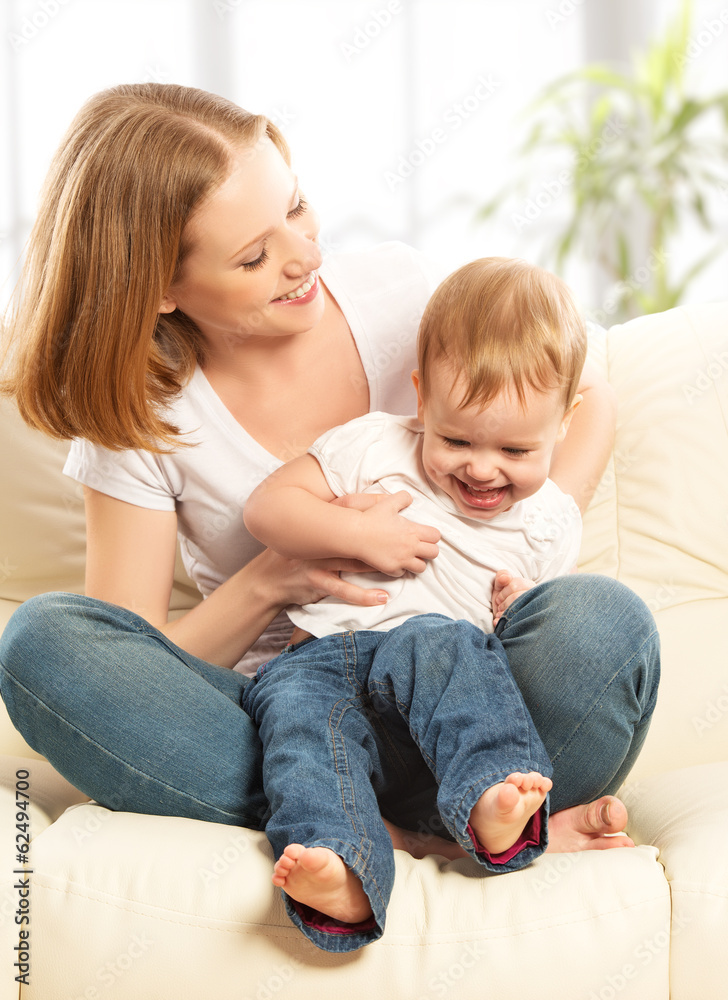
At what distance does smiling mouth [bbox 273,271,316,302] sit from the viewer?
110cm

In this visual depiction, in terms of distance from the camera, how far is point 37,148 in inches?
120

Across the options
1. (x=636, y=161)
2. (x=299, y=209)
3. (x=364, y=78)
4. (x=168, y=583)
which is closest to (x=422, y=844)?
(x=168, y=583)

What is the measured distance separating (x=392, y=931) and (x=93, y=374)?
70 centimetres

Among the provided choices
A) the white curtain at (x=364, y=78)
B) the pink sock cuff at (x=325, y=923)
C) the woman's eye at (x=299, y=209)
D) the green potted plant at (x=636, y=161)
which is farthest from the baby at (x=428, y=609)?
the white curtain at (x=364, y=78)

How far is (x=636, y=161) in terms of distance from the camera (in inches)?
115

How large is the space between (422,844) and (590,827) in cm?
17

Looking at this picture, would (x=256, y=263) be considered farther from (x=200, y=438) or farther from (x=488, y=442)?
(x=488, y=442)

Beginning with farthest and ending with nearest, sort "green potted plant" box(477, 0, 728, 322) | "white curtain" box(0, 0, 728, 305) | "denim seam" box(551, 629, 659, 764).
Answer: "white curtain" box(0, 0, 728, 305), "green potted plant" box(477, 0, 728, 322), "denim seam" box(551, 629, 659, 764)

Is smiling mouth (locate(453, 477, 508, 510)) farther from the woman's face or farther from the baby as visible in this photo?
the woman's face

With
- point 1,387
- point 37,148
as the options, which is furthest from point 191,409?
point 37,148

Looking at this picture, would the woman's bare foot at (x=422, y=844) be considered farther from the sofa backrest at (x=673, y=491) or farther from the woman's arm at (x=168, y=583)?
the sofa backrest at (x=673, y=491)

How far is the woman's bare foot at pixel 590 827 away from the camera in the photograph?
885 millimetres

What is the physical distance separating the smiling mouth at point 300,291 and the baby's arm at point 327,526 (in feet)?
0.67

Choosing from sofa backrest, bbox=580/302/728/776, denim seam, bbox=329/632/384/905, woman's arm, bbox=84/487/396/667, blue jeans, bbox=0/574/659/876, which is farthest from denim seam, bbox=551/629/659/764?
sofa backrest, bbox=580/302/728/776
